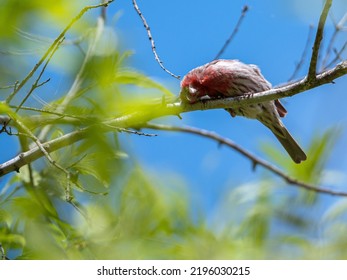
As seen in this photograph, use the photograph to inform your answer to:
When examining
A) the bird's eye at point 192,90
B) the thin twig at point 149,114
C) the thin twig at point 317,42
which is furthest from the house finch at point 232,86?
the thin twig at point 317,42

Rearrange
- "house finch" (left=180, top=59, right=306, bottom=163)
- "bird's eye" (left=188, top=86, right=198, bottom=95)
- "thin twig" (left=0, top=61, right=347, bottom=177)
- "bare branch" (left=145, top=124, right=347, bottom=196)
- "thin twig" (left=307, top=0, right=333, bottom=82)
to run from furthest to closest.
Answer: "bare branch" (left=145, top=124, right=347, bottom=196) < "house finch" (left=180, top=59, right=306, bottom=163) < "bird's eye" (left=188, top=86, right=198, bottom=95) < "thin twig" (left=0, top=61, right=347, bottom=177) < "thin twig" (left=307, top=0, right=333, bottom=82)

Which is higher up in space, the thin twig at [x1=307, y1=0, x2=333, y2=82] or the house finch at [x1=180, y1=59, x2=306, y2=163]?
the house finch at [x1=180, y1=59, x2=306, y2=163]

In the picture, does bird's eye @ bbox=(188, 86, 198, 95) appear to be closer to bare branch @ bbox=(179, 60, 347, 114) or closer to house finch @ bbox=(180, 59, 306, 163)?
house finch @ bbox=(180, 59, 306, 163)

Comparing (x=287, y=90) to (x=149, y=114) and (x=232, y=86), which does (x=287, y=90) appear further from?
(x=232, y=86)

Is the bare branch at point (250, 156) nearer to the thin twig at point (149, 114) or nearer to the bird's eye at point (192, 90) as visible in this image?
the bird's eye at point (192, 90)

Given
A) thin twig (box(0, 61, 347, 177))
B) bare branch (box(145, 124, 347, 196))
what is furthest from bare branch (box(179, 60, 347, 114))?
bare branch (box(145, 124, 347, 196))
